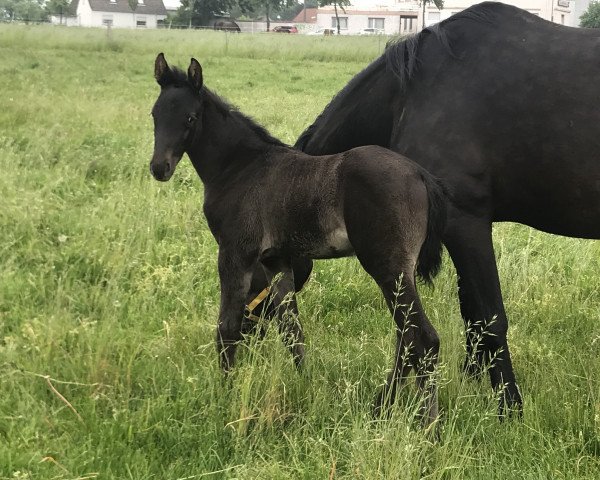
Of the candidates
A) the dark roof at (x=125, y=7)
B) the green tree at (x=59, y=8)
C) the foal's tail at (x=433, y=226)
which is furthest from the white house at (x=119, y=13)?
the foal's tail at (x=433, y=226)

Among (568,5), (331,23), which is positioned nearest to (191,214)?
(568,5)

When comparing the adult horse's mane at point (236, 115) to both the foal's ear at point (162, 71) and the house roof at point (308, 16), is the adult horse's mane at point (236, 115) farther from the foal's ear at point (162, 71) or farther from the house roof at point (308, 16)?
the house roof at point (308, 16)

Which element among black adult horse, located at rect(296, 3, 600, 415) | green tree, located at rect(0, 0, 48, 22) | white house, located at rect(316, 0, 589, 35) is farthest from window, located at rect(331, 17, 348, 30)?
black adult horse, located at rect(296, 3, 600, 415)

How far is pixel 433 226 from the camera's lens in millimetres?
2688

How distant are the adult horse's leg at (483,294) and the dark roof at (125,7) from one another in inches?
3154

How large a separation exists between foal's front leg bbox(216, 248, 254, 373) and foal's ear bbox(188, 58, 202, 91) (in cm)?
80

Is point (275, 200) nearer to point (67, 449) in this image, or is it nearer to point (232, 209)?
point (232, 209)

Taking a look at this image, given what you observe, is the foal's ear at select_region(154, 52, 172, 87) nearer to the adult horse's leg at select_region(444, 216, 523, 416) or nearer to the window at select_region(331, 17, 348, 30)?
the adult horse's leg at select_region(444, 216, 523, 416)

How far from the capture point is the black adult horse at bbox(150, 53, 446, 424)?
102 inches

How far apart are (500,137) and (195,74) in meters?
1.45

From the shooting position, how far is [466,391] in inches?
118

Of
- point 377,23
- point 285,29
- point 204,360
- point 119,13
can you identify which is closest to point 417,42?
point 204,360

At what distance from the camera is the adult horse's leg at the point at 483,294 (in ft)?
9.86

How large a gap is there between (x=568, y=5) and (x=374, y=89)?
65042 millimetres
